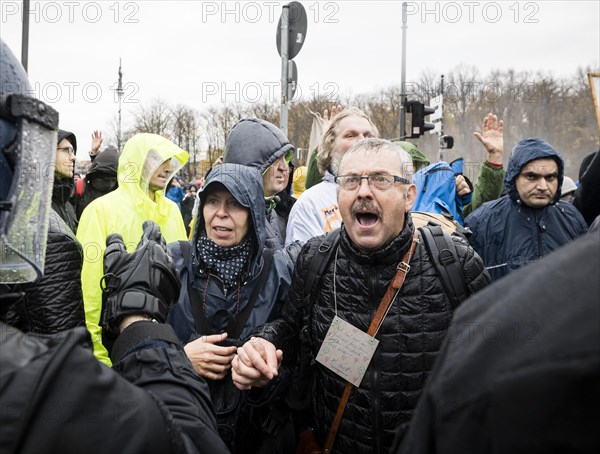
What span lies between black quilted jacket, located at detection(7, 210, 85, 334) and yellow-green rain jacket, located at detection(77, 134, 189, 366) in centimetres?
56

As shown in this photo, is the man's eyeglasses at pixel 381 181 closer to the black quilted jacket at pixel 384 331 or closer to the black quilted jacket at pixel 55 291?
the black quilted jacket at pixel 384 331

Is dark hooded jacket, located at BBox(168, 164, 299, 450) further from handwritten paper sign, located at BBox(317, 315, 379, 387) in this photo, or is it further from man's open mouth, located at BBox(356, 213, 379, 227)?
man's open mouth, located at BBox(356, 213, 379, 227)

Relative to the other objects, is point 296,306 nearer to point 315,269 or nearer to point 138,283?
point 315,269

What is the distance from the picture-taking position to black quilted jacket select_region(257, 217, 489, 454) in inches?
85.2

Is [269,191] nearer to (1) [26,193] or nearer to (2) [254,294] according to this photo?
(2) [254,294]

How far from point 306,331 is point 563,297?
1826 millimetres

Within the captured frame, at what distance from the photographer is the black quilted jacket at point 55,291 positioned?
2.39 meters

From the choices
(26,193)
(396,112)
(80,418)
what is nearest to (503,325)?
(80,418)

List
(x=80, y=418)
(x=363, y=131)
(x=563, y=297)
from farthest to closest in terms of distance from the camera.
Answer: (x=363, y=131) < (x=80, y=418) < (x=563, y=297)

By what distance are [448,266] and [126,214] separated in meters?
2.21

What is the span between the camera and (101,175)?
19.1 ft

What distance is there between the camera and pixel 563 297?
72 centimetres

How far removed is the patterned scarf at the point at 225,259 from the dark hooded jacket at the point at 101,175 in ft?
11.6

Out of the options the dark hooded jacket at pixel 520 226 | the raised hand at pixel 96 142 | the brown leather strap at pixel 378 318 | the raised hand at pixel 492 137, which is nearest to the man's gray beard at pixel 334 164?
the dark hooded jacket at pixel 520 226
